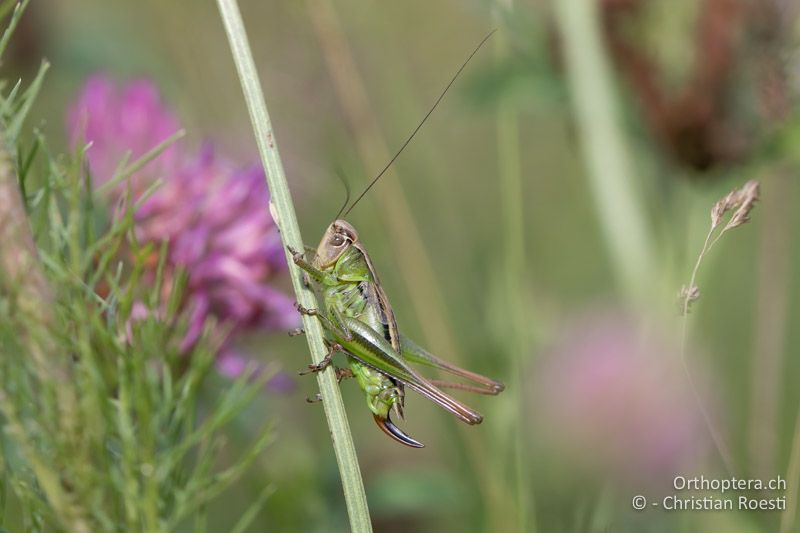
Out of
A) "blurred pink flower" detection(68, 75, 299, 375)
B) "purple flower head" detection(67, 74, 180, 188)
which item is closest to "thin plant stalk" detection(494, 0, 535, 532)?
"blurred pink flower" detection(68, 75, 299, 375)

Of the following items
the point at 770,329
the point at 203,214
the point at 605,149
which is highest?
the point at 605,149

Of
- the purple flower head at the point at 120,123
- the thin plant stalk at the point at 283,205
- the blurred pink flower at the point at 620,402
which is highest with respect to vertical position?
the purple flower head at the point at 120,123

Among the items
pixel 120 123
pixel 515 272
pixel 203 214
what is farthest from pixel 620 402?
pixel 120 123

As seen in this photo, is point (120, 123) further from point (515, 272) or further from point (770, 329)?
point (770, 329)

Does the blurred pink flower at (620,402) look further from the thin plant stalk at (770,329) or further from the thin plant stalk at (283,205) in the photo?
the thin plant stalk at (283,205)

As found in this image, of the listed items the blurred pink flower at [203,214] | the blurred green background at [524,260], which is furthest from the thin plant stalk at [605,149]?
the blurred pink flower at [203,214]
